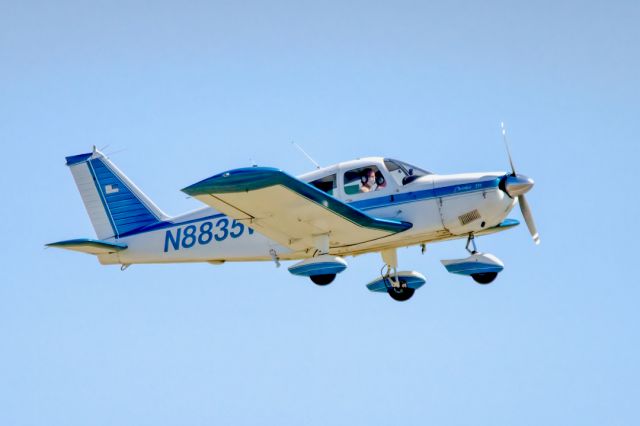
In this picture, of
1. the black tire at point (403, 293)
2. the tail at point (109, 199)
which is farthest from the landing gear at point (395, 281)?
the tail at point (109, 199)

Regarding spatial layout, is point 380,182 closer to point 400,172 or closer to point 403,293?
point 400,172

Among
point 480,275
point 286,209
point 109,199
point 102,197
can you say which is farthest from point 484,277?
point 102,197

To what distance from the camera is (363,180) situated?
19.0 meters

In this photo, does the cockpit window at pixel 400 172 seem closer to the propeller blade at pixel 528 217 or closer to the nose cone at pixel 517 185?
the nose cone at pixel 517 185

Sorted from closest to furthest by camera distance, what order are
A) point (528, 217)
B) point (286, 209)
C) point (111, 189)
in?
point (286, 209)
point (528, 217)
point (111, 189)

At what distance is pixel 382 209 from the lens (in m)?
19.0

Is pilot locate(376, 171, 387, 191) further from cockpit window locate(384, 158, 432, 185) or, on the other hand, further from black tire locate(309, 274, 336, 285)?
black tire locate(309, 274, 336, 285)

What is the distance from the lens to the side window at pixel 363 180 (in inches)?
749

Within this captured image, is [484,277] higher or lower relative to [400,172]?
lower

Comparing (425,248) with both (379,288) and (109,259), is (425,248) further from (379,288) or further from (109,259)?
(109,259)

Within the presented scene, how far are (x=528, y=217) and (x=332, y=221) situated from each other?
12.6 ft

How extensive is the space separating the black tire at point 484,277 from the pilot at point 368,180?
241 cm

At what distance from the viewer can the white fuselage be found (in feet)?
61.0

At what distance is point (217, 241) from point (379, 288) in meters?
3.18
